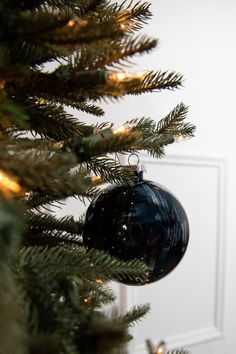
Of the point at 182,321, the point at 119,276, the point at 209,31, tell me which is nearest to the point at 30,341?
the point at 119,276

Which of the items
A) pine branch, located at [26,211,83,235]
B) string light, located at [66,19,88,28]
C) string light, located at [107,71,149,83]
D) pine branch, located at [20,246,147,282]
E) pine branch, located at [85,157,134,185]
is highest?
string light, located at [66,19,88,28]

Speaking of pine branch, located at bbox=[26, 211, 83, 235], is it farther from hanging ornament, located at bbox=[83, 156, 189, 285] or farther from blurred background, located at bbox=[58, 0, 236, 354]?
blurred background, located at bbox=[58, 0, 236, 354]

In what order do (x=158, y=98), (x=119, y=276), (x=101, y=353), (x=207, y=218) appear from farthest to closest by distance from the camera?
(x=207, y=218)
(x=158, y=98)
(x=119, y=276)
(x=101, y=353)

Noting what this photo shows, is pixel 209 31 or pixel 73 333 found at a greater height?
pixel 209 31

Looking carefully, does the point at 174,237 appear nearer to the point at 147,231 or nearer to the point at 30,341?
the point at 147,231

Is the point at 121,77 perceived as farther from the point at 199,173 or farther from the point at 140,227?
the point at 199,173

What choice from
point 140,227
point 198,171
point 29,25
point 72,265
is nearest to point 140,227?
point 140,227

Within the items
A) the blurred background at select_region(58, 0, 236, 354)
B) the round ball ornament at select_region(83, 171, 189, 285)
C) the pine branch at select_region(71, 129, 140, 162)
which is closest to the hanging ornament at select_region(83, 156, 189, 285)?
the round ball ornament at select_region(83, 171, 189, 285)

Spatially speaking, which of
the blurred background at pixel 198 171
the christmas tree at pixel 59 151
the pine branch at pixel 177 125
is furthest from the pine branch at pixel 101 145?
the blurred background at pixel 198 171
